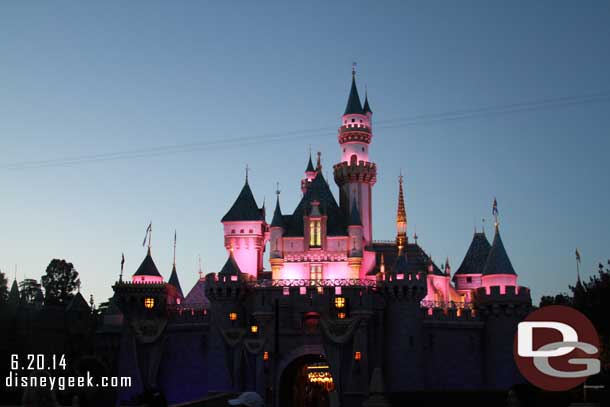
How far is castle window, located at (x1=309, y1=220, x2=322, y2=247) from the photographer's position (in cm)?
6731

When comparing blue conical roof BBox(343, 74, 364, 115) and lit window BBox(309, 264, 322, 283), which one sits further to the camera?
blue conical roof BBox(343, 74, 364, 115)

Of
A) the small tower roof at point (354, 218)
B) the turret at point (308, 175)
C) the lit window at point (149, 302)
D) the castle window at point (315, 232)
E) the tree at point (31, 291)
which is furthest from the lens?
the tree at point (31, 291)

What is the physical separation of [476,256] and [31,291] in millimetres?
64004

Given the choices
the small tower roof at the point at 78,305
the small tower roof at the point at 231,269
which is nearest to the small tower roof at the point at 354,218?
the small tower roof at the point at 231,269

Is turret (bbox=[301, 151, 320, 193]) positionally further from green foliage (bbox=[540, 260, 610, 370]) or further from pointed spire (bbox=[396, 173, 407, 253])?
green foliage (bbox=[540, 260, 610, 370])

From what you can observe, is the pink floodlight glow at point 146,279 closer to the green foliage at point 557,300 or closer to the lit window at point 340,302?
the lit window at point 340,302

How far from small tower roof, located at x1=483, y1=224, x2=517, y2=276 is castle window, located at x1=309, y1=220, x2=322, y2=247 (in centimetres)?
1422

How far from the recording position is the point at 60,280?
10644 centimetres

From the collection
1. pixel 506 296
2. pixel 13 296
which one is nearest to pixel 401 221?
pixel 506 296

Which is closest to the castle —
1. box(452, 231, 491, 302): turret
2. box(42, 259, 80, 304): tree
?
box(452, 231, 491, 302): turret

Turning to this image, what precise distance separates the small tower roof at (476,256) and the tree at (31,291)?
56448 millimetres

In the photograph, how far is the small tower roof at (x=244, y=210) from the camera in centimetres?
7100

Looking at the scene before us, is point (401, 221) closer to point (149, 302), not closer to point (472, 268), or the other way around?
point (472, 268)
